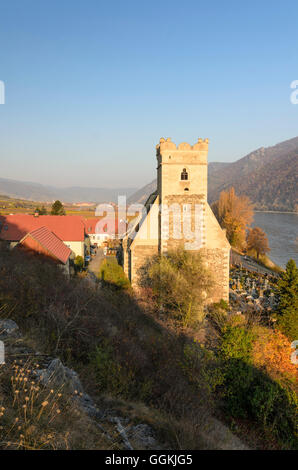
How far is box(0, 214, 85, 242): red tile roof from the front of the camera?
2917 centimetres

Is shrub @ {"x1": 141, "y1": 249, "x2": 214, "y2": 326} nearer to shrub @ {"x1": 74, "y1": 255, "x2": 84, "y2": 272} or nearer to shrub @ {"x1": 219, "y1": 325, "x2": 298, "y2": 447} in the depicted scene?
shrub @ {"x1": 219, "y1": 325, "x2": 298, "y2": 447}

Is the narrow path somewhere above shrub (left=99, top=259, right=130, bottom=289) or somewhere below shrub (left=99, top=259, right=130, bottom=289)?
below

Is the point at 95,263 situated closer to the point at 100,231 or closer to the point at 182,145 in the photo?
the point at 100,231

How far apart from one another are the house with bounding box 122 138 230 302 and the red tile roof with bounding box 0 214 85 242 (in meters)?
15.0

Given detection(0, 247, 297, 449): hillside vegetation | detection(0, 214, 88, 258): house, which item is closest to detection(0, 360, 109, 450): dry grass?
detection(0, 247, 297, 449): hillside vegetation

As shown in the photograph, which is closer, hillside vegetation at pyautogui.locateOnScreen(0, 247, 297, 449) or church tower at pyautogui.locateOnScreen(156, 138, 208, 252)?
hillside vegetation at pyautogui.locateOnScreen(0, 247, 297, 449)

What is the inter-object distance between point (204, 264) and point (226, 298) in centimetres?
303

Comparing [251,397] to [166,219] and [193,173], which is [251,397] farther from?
[193,173]

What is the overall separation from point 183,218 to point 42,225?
62.2 feet

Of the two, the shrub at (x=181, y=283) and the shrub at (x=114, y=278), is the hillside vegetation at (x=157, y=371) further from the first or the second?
the shrub at (x=114, y=278)

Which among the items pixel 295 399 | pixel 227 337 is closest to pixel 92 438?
pixel 295 399

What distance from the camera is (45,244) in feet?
68.2

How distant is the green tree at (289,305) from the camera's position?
51.5 feet

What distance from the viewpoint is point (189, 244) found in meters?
18.8
